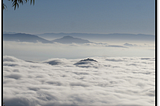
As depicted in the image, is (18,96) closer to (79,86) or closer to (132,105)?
(79,86)

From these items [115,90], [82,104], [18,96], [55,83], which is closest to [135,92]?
[115,90]

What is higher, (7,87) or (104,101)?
(7,87)

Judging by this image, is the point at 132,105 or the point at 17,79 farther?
the point at 17,79

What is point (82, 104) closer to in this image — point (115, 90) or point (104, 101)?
point (104, 101)
